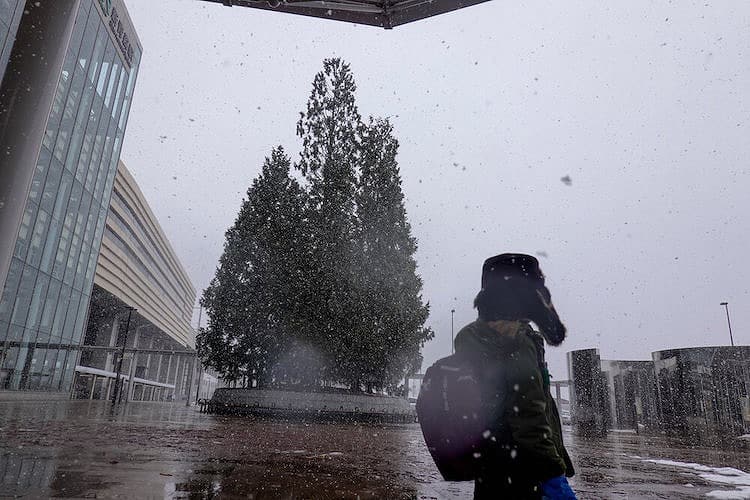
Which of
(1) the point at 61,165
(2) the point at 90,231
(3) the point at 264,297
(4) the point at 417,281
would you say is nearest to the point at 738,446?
(4) the point at 417,281

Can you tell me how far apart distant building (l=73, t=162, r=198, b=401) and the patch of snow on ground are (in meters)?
32.0

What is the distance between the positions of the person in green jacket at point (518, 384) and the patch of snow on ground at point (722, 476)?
4292mm

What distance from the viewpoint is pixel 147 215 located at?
56.3 metres

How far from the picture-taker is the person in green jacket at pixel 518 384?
1727mm

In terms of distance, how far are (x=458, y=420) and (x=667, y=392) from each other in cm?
1539

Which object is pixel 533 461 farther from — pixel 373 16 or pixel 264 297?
pixel 264 297

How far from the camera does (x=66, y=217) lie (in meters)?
26.1

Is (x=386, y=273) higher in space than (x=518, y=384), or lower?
higher

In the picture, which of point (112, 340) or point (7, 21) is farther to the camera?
point (112, 340)

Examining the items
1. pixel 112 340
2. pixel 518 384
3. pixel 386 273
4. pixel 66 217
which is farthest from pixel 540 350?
pixel 112 340

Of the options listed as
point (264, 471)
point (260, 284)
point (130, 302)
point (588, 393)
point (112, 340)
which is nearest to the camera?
point (264, 471)

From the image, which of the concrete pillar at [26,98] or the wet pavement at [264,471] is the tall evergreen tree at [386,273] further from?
the concrete pillar at [26,98]

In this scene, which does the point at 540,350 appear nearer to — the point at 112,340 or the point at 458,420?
the point at 458,420

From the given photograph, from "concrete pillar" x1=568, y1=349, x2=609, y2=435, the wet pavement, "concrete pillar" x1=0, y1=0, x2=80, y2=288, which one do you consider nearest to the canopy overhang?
"concrete pillar" x1=0, y1=0, x2=80, y2=288
